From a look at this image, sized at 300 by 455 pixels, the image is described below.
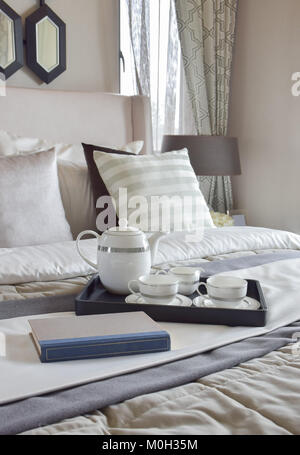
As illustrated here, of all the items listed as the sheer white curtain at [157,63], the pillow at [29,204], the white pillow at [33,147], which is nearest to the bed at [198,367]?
the pillow at [29,204]

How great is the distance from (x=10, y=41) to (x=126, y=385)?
2489mm

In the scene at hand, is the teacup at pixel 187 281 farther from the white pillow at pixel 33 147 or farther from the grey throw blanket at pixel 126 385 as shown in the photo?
the white pillow at pixel 33 147

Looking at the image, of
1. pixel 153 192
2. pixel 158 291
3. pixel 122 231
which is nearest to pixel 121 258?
pixel 122 231

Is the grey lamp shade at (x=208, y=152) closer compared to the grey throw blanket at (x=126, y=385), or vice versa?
the grey throw blanket at (x=126, y=385)

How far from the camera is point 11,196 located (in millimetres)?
1882

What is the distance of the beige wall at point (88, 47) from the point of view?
9.88 ft

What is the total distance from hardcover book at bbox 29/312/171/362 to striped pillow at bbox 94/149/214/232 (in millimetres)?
1116

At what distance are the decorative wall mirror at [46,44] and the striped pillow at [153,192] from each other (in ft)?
3.13

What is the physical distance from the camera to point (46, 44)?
2934mm

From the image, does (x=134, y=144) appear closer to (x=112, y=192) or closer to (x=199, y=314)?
(x=112, y=192)

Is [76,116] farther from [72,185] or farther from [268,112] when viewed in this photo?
[268,112]

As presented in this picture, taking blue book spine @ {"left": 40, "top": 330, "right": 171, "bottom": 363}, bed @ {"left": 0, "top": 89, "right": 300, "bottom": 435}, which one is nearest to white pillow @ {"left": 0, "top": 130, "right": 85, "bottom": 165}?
bed @ {"left": 0, "top": 89, "right": 300, "bottom": 435}

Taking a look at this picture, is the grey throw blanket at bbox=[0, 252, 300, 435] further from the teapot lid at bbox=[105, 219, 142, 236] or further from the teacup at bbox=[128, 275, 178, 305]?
the teapot lid at bbox=[105, 219, 142, 236]

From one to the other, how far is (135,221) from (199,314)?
1026mm
